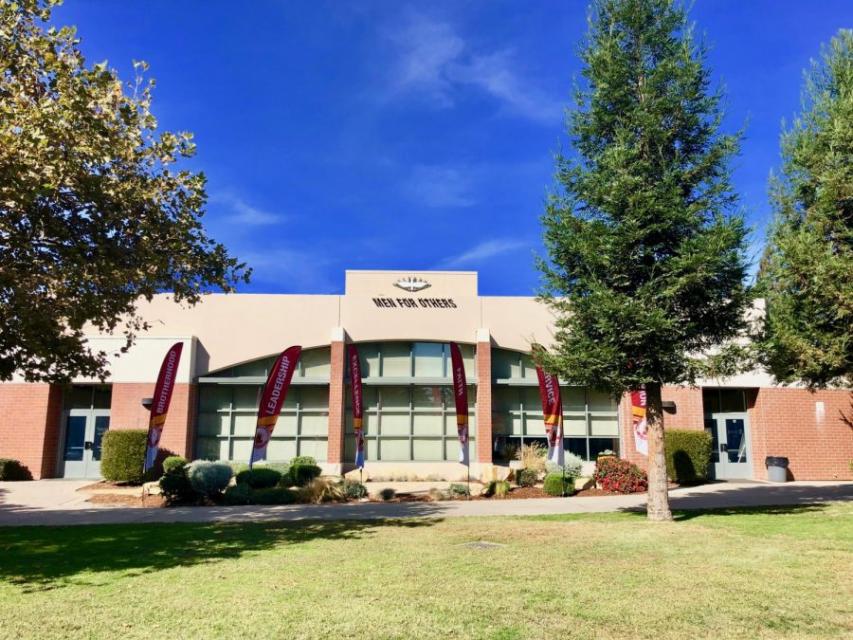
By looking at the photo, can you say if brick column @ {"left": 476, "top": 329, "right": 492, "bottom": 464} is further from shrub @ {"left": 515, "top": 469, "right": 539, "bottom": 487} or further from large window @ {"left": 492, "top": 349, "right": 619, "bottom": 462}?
shrub @ {"left": 515, "top": 469, "right": 539, "bottom": 487}

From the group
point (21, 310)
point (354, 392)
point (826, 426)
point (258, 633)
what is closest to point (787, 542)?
point (258, 633)

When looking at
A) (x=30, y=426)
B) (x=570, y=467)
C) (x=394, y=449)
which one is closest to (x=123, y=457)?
(x=30, y=426)

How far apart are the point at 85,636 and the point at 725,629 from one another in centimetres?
544

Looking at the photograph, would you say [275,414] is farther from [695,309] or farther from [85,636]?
[85,636]

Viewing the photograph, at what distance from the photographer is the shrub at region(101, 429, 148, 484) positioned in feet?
66.0

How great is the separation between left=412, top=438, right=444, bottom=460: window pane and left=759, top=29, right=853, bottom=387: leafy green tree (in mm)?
12187

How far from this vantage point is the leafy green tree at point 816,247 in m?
12.2

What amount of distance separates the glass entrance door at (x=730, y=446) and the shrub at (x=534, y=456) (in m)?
6.23

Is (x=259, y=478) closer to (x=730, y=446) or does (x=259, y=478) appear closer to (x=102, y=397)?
(x=102, y=397)

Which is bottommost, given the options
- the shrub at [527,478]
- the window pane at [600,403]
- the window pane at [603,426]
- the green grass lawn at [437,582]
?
the green grass lawn at [437,582]

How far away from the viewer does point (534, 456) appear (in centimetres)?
2169

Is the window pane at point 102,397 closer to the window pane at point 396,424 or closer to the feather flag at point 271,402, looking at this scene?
the feather flag at point 271,402

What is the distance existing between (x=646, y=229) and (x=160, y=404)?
43.6ft

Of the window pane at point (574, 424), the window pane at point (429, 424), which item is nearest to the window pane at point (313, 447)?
the window pane at point (429, 424)
